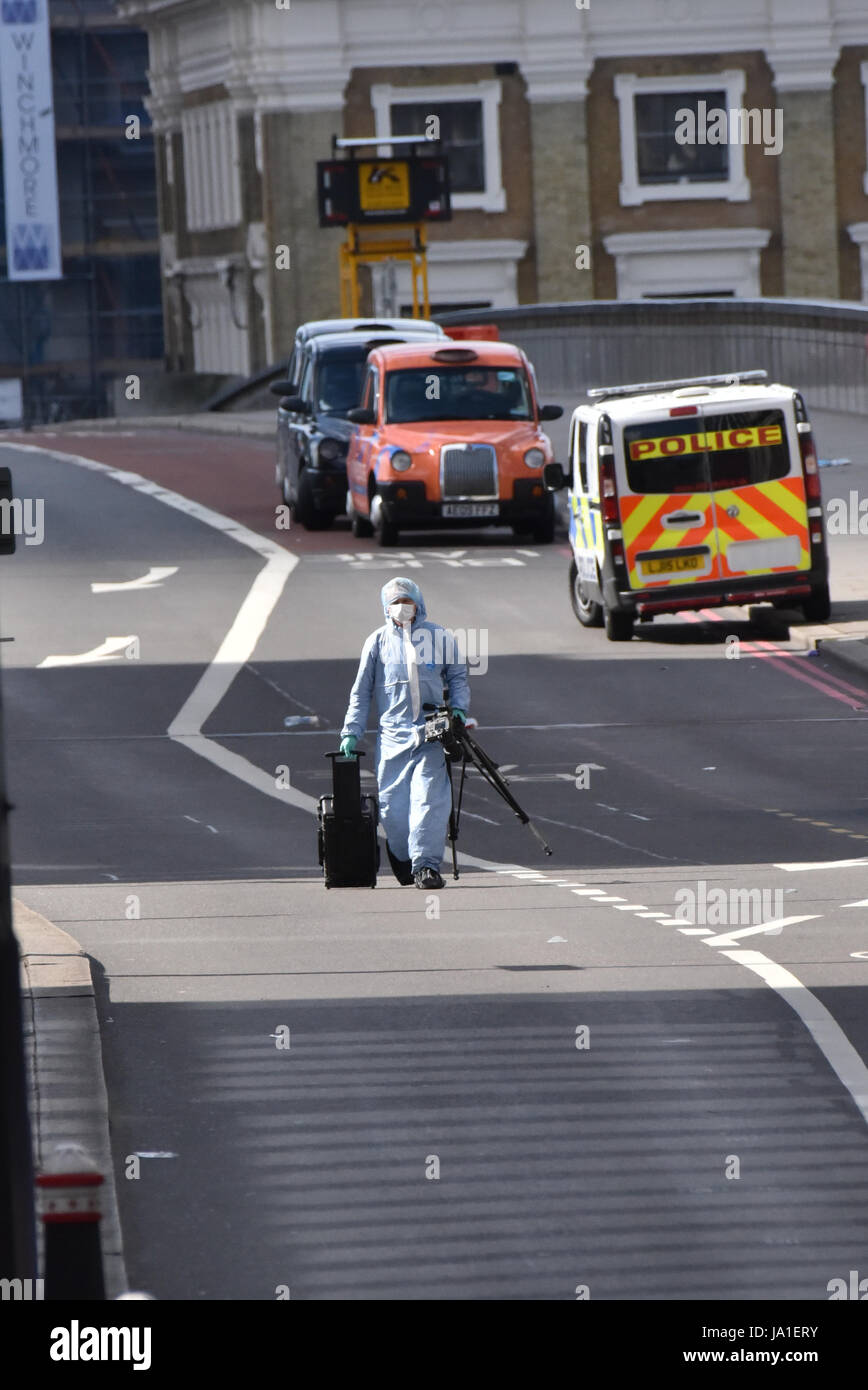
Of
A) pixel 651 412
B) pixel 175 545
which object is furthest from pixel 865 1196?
pixel 175 545

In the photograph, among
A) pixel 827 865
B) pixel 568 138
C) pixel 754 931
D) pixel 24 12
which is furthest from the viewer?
pixel 24 12

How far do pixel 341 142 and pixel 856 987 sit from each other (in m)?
41.5

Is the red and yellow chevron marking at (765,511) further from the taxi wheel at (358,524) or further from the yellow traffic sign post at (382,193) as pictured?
the yellow traffic sign post at (382,193)

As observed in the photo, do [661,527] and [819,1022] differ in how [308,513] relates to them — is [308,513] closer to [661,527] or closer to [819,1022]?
[661,527]

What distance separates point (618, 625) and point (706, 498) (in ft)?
4.91

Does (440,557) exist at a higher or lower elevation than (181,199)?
lower

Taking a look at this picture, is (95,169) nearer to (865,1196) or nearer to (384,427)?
(384,427)

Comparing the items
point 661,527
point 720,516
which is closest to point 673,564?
point 661,527

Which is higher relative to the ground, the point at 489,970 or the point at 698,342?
the point at 698,342

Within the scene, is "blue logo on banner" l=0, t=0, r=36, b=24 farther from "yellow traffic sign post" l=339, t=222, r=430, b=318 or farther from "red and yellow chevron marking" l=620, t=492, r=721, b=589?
"red and yellow chevron marking" l=620, t=492, r=721, b=589

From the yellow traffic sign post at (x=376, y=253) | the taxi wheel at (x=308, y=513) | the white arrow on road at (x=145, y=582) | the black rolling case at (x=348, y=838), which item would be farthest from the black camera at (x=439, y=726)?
the yellow traffic sign post at (x=376, y=253)

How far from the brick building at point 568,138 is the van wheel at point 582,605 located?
Answer: 1617 inches

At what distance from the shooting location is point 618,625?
2547 centimetres
